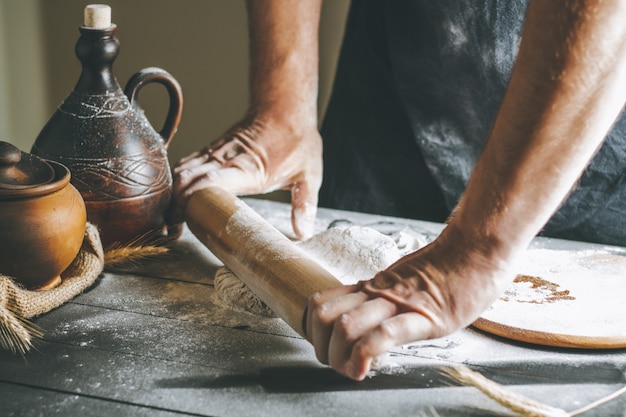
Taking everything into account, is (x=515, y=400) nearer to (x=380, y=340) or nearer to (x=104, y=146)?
(x=380, y=340)

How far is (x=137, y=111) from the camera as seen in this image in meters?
1.29

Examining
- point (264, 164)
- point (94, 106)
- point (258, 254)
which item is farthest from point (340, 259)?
point (94, 106)

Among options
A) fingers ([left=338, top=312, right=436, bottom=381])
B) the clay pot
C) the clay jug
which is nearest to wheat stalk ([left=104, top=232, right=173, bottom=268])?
the clay jug

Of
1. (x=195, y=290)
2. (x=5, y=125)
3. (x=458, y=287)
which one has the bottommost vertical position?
(x=5, y=125)

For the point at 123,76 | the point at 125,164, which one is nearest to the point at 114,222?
the point at 125,164

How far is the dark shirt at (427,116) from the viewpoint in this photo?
1.50 m

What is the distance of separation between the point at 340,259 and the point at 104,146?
44 cm

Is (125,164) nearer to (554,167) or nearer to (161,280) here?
(161,280)

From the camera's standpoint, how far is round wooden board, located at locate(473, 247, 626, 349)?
1023 mm

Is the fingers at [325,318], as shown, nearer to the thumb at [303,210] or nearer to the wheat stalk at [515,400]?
the wheat stalk at [515,400]

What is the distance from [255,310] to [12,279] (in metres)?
0.36

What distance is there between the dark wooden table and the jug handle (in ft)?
1.20

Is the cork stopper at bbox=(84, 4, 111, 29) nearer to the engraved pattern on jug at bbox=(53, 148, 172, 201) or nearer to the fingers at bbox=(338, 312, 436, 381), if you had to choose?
the engraved pattern on jug at bbox=(53, 148, 172, 201)

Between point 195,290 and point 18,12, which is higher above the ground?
point 18,12
